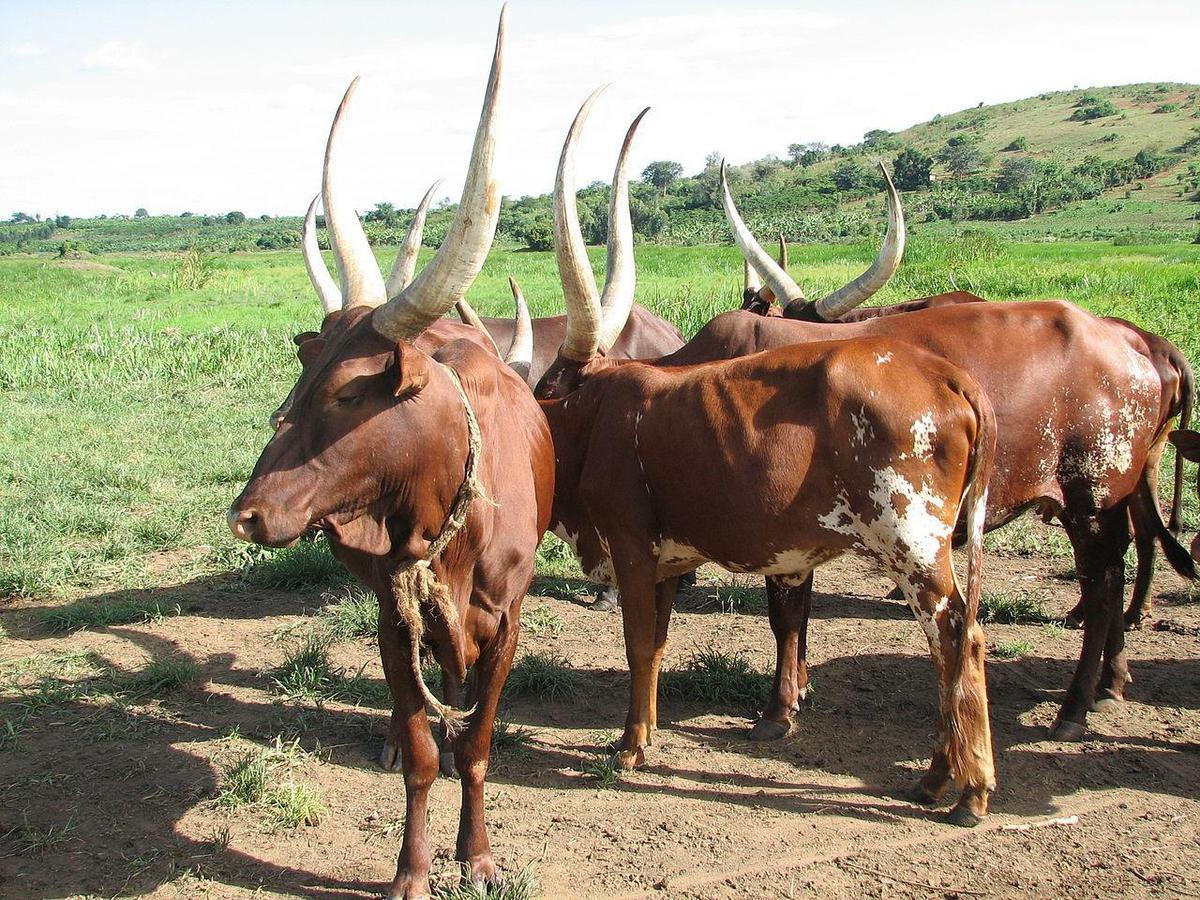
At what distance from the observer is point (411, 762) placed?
344 centimetres

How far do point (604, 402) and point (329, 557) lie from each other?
2956mm

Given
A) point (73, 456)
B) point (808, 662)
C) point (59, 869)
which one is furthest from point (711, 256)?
point (59, 869)

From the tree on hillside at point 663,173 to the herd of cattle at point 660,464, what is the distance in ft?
262

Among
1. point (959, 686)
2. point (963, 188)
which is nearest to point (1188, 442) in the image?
point (959, 686)

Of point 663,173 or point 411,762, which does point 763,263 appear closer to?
point 411,762

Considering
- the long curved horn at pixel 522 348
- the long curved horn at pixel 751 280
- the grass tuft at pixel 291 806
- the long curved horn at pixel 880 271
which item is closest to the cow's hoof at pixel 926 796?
the grass tuft at pixel 291 806

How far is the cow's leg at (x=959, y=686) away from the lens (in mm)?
3975

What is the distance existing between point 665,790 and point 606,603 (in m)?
2.23

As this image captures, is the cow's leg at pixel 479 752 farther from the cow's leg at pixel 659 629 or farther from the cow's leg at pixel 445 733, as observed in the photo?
the cow's leg at pixel 659 629

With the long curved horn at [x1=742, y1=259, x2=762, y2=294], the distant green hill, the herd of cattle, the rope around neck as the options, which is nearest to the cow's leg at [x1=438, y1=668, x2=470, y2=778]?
the herd of cattle

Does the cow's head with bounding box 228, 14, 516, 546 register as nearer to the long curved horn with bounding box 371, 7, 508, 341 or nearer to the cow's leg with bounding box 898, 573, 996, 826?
the long curved horn with bounding box 371, 7, 508, 341

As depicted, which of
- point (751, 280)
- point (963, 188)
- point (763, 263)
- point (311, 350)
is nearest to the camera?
point (311, 350)

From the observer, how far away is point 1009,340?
5043mm

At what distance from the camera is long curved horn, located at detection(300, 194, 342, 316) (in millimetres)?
3889
